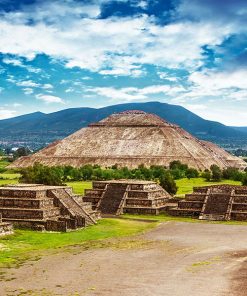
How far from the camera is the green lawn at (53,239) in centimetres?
3864

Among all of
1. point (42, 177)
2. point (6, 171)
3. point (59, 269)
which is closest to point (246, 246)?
point (59, 269)

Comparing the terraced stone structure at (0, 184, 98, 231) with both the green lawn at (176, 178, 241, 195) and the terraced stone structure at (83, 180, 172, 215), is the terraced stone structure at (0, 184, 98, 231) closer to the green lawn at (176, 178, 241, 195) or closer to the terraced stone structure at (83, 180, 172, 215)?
the terraced stone structure at (83, 180, 172, 215)

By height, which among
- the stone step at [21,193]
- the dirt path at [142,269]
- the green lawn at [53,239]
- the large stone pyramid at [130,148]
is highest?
the large stone pyramid at [130,148]

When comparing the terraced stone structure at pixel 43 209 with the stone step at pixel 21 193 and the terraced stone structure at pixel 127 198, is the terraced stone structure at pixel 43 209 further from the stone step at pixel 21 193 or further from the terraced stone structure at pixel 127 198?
the terraced stone structure at pixel 127 198

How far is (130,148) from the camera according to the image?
561 ft

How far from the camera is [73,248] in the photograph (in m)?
41.7

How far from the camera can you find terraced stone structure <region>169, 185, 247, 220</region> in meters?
60.4

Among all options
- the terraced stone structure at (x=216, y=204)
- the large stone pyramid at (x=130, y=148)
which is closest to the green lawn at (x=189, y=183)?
the terraced stone structure at (x=216, y=204)

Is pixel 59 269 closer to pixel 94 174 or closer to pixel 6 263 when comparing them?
pixel 6 263

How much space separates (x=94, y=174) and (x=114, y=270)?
82.3m

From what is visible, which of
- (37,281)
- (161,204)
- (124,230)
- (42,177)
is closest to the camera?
(37,281)

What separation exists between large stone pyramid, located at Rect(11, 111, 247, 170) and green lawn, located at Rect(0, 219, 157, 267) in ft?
321

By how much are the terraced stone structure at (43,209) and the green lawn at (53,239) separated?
51.9 inches

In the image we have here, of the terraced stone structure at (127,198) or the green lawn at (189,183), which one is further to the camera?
the green lawn at (189,183)
